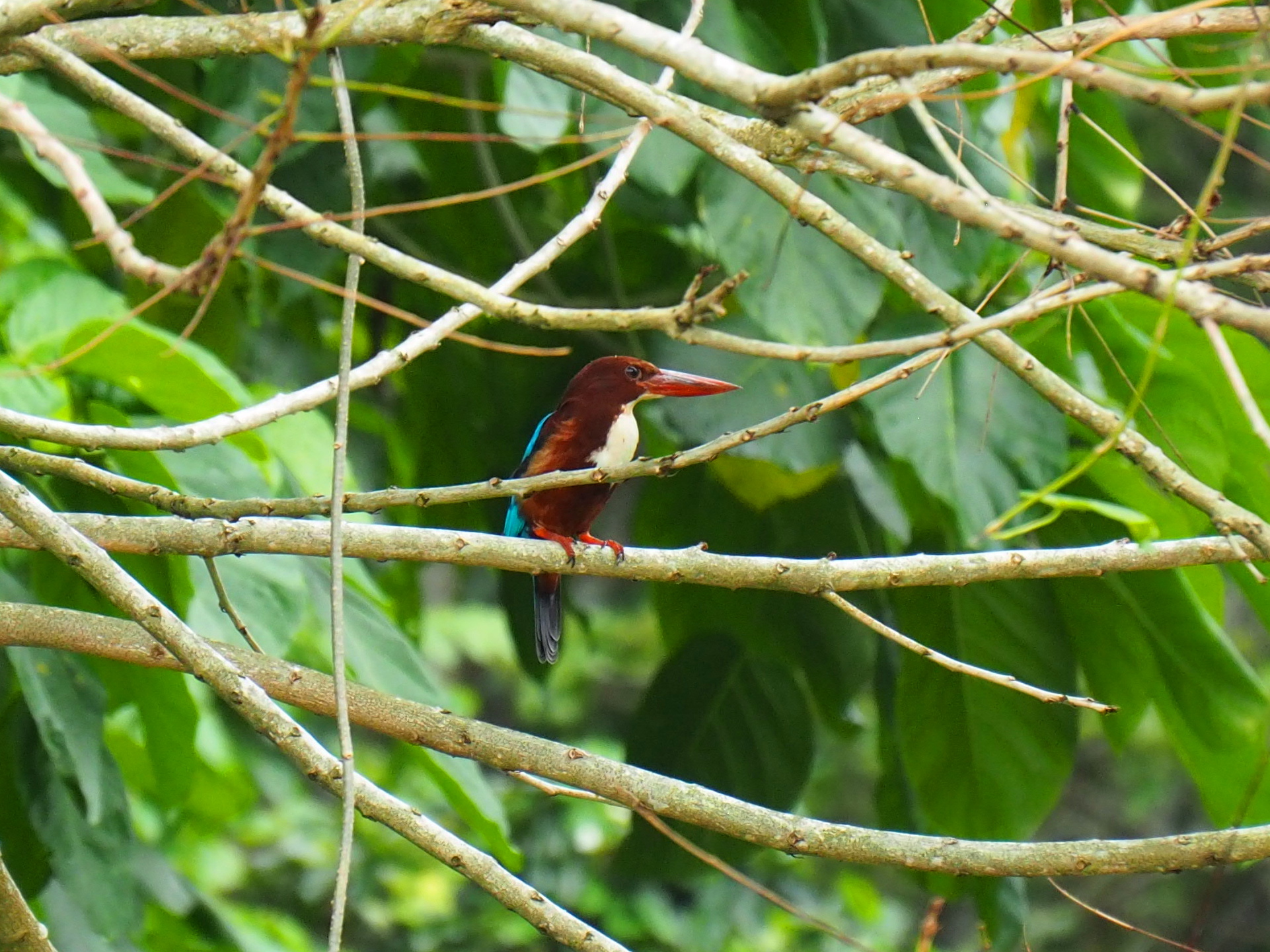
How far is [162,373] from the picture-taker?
2461 millimetres

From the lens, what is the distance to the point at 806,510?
3.36m

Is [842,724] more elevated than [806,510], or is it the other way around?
[806,510]

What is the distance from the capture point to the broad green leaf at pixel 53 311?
8.71ft

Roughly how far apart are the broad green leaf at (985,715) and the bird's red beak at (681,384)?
24.6 inches

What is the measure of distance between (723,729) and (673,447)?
714 millimetres

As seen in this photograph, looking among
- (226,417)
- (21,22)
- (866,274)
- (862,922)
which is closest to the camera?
(21,22)

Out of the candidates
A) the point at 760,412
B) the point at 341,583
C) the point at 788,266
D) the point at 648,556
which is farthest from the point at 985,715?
the point at 341,583

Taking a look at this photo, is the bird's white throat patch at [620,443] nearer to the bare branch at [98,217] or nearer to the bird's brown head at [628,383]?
the bird's brown head at [628,383]

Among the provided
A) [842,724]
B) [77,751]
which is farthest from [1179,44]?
[77,751]

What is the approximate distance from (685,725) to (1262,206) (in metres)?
6.97

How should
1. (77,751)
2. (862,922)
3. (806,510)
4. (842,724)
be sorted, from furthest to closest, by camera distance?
(862,922)
(842,724)
(806,510)
(77,751)

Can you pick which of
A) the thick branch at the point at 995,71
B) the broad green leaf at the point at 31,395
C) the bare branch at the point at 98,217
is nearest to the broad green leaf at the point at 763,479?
the broad green leaf at the point at 31,395

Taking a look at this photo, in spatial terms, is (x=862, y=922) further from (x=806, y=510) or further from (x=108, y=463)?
(x=108, y=463)

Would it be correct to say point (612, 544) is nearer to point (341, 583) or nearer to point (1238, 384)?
point (341, 583)
